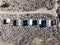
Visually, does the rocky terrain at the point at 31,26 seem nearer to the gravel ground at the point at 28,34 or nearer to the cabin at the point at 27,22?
the gravel ground at the point at 28,34

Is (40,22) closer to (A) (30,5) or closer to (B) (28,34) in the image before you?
(B) (28,34)

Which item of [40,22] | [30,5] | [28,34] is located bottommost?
[28,34]

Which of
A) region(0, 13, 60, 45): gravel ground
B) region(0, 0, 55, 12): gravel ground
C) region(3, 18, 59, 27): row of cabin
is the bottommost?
region(0, 13, 60, 45): gravel ground

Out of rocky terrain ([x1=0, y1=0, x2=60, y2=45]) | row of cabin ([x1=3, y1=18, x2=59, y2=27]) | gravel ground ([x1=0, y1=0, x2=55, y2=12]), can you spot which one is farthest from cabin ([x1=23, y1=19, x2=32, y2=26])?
gravel ground ([x1=0, y1=0, x2=55, y2=12])

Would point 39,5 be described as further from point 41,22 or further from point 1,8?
point 1,8

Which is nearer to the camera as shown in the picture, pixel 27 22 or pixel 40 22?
pixel 40 22

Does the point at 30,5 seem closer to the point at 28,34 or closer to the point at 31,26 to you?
the point at 31,26

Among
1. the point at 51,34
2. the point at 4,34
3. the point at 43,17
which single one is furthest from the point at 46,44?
the point at 4,34

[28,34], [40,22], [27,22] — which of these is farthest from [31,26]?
[40,22]

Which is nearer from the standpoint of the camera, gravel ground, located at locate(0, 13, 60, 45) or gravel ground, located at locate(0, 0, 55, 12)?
gravel ground, located at locate(0, 13, 60, 45)

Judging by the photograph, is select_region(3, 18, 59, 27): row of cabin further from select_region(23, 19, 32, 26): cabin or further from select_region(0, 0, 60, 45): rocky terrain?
select_region(0, 0, 60, 45): rocky terrain

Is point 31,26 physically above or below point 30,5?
below
